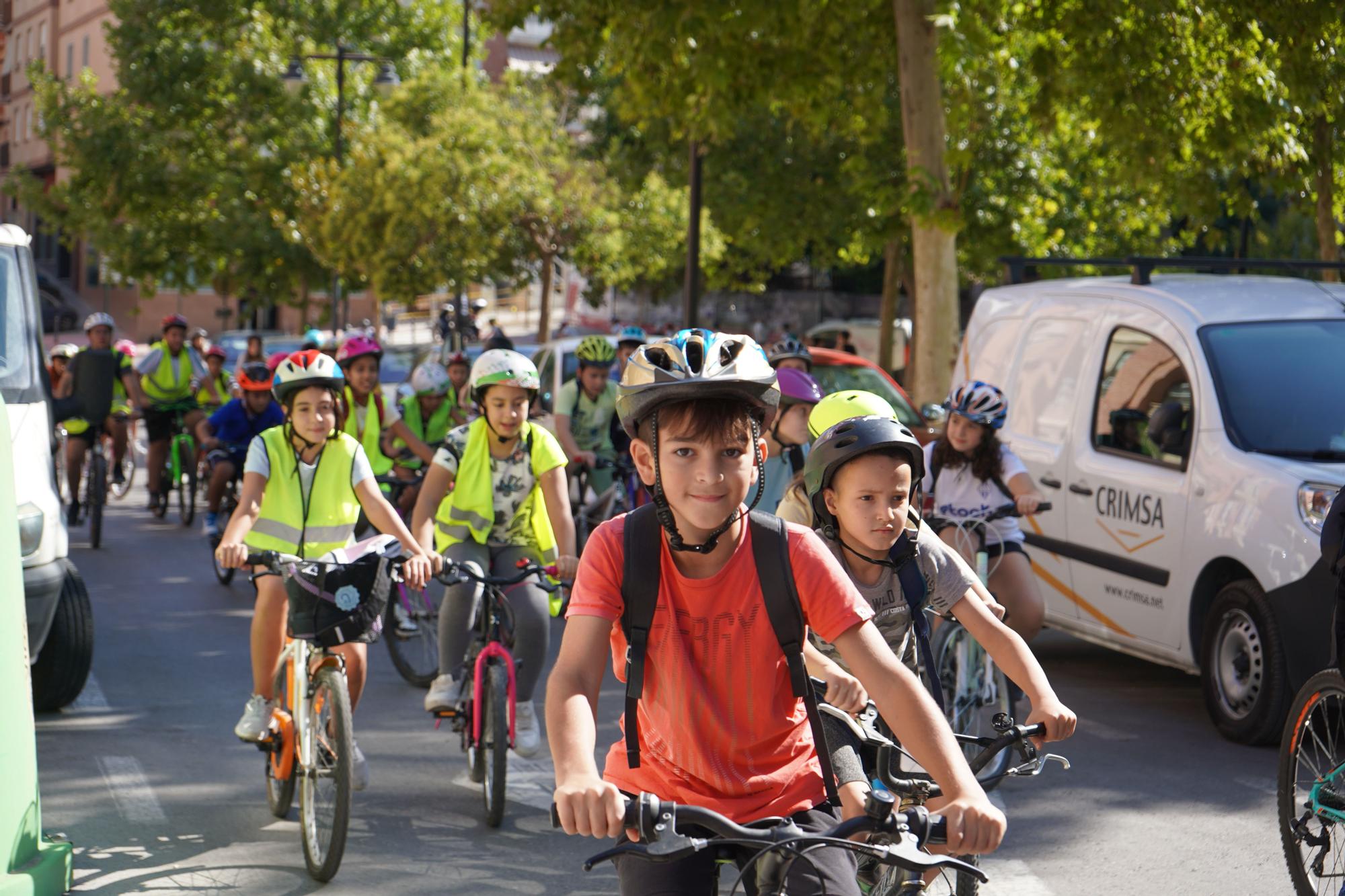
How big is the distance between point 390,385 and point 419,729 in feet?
48.9

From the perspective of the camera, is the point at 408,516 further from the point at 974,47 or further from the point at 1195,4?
the point at 1195,4

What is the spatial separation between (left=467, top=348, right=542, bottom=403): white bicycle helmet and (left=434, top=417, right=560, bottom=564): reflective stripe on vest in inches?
7.7

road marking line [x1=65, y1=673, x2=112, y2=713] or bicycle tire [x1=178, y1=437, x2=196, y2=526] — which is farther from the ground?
bicycle tire [x1=178, y1=437, x2=196, y2=526]

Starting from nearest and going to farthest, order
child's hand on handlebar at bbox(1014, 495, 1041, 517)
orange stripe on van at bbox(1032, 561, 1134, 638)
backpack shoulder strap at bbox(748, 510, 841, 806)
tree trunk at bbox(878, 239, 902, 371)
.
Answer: backpack shoulder strap at bbox(748, 510, 841, 806), child's hand on handlebar at bbox(1014, 495, 1041, 517), orange stripe on van at bbox(1032, 561, 1134, 638), tree trunk at bbox(878, 239, 902, 371)

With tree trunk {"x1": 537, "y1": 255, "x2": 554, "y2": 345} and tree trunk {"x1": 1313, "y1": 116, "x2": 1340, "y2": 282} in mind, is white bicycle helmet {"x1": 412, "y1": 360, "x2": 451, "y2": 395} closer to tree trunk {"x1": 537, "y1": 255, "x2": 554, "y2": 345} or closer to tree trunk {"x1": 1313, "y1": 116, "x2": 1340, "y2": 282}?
tree trunk {"x1": 1313, "y1": 116, "x2": 1340, "y2": 282}

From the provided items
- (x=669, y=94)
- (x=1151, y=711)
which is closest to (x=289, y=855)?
(x=1151, y=711)

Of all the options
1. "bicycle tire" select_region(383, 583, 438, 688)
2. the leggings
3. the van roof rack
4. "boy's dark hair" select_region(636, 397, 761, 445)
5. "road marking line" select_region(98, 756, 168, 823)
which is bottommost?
"road marking line" select_region(98, 756, 168, 823)

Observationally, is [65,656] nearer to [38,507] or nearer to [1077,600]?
[38,507]

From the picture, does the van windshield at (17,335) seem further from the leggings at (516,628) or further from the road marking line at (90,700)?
the leggings at (516,628)

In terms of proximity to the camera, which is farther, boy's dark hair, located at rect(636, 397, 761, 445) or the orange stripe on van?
the orange stripe on van

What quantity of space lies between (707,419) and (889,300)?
28.8 metres

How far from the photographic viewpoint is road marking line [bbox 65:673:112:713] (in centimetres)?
851

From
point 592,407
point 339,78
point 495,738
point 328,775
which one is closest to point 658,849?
point 328,775

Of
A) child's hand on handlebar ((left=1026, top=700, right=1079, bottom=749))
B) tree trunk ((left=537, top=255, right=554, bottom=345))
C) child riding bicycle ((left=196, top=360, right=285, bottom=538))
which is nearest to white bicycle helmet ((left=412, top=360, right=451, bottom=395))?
child riding bicycle ((left=196, top=360, right=285, bottom=538))
